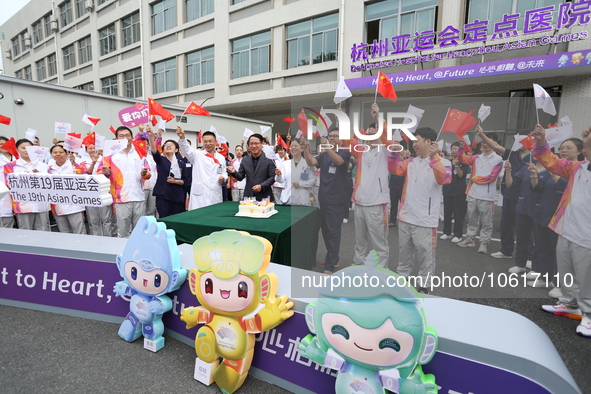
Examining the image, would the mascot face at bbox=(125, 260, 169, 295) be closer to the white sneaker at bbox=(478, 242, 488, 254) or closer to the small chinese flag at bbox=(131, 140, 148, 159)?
the white sneaker at bbox=(478, 242, 488, 254)

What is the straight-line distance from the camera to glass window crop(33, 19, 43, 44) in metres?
21.7

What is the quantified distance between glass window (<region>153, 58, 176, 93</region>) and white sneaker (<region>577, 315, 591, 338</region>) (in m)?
16.9

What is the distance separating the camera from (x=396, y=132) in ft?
6.86

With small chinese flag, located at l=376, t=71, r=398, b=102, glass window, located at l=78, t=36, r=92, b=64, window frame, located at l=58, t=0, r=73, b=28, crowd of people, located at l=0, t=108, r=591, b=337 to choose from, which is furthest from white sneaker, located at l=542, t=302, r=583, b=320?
window frame, located at l=58, t=0, r=73, b=28

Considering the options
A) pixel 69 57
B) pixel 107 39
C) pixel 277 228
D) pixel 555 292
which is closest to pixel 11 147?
pixel 277 228

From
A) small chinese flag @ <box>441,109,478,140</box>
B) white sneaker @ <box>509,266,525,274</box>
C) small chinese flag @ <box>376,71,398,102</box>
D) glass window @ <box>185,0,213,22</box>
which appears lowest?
white sneaker @ <box>509,266,525,274</box>

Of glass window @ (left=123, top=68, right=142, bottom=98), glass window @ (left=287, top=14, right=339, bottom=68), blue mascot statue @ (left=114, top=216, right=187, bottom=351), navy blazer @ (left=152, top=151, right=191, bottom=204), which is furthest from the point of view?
glass window @ (left=123, top=68, right=142, bottom=98)

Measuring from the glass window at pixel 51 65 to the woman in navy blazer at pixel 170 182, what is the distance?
24423mm

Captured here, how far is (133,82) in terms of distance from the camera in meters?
16.9

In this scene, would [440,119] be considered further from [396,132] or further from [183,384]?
[183,384]

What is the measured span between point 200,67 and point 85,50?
33.4 ft

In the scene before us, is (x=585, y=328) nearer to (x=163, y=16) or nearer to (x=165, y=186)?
(x=165, y=186)

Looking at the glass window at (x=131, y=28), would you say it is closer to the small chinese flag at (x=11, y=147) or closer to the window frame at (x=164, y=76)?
the window frame at (x=164, y=76)

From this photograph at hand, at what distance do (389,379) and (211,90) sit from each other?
14832 millimetres
